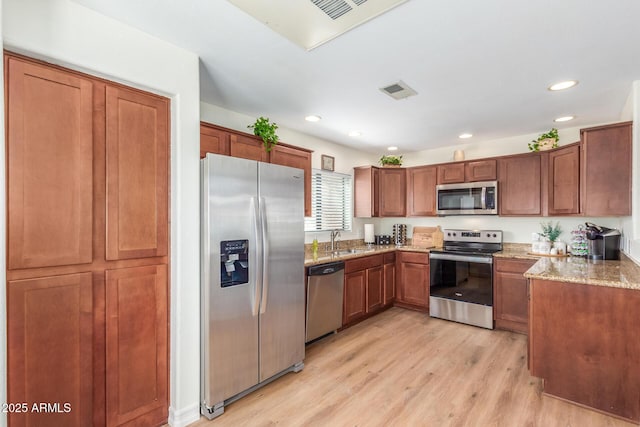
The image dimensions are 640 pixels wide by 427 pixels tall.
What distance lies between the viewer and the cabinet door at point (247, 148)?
2727mm

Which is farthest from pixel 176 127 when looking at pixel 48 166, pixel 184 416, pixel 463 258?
pixel 463 258

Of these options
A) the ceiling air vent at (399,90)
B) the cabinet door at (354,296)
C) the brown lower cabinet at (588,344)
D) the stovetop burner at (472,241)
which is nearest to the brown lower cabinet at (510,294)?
the stovetop burner at (472,241)

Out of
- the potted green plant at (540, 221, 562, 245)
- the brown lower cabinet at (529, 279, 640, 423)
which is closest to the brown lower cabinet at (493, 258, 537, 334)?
the potted green plant at (540, 221, 562, 245)

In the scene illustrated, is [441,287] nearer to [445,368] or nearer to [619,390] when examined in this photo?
[445,368]

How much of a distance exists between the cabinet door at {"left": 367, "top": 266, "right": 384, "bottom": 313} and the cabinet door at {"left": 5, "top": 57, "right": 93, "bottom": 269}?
3140 millimetres

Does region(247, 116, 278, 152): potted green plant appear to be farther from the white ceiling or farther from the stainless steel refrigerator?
the stainless steel refrigerator

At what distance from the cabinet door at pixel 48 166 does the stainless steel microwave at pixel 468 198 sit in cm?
417

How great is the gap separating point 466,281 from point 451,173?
1551 millimetres

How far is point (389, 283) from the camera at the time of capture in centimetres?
448

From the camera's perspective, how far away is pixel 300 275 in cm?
271

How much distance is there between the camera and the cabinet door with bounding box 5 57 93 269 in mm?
1507

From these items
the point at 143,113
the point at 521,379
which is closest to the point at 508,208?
the point at 521,379

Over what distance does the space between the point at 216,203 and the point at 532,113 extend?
3338 mm

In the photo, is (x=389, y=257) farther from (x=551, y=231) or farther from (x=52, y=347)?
(x=52, y=347)
